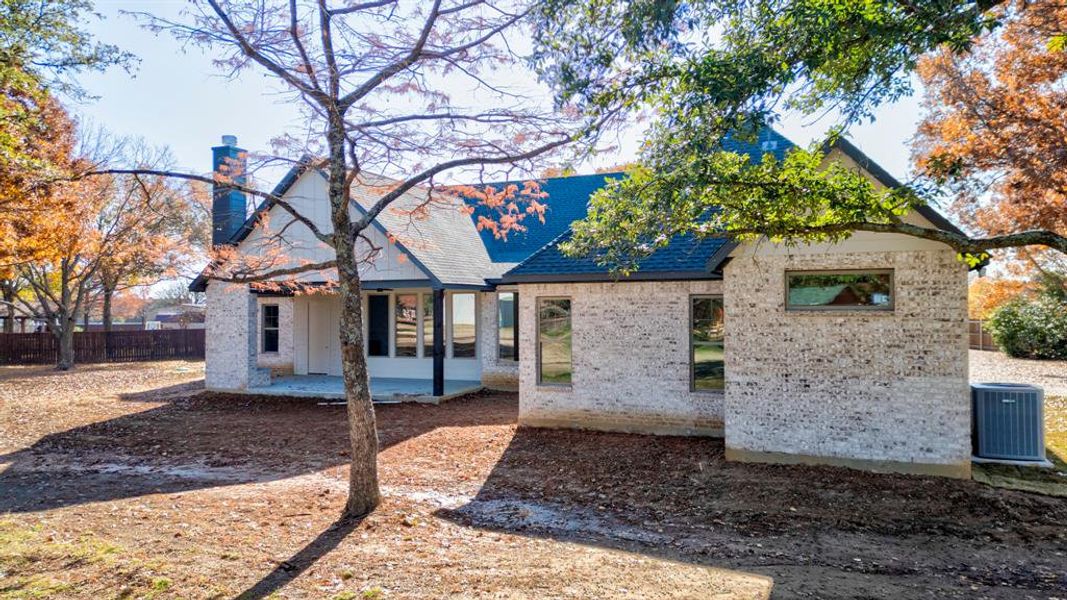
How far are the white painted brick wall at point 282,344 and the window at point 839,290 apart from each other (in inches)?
614

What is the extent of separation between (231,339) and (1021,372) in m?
24.1

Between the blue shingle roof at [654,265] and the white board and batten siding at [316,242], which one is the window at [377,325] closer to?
the white board and batten siding at [316,242]

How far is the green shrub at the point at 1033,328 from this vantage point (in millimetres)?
23797

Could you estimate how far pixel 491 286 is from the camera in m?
16.1

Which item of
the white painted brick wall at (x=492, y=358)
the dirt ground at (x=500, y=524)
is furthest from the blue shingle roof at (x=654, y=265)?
the white painted brick wall at (x=492, y=358)

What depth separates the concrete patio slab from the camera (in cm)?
1521

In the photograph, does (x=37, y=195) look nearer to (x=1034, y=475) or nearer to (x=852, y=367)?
(x=852, y=367)

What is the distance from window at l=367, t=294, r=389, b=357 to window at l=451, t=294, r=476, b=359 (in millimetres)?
2263

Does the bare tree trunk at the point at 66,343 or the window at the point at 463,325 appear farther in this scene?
the bare tree trunk at the point at 66,343

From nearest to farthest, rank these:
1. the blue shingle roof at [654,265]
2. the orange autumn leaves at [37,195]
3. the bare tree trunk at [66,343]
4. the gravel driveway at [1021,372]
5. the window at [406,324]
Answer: the orange autumn leaves at [37,195], the blue shingle roof at [654,265], the gravel driveway at [1021,372], the window at [406,324], the bare tree trunk at [66,343]

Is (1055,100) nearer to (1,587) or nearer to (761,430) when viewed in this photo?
(761,430)

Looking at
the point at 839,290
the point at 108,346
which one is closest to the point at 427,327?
the point at 839,290

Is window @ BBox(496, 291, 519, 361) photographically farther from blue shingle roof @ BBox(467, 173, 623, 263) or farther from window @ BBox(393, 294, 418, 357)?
window @ BBox(393, 294, 418, 357)

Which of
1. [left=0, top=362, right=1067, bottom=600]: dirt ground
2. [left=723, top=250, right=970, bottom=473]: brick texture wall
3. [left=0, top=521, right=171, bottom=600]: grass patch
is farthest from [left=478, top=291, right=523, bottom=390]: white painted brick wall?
[left=0, top=521, right=171, bottom=600]: grass patch
